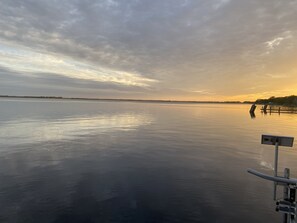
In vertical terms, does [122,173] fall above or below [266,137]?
below

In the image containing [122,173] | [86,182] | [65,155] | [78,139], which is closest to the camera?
[86,182]

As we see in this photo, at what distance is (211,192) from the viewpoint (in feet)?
41.8

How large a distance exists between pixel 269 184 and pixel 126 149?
42.5 feet

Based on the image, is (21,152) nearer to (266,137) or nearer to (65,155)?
(65,155)

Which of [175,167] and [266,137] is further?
[175,167]

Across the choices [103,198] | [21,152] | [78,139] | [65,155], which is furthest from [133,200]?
[78,139]

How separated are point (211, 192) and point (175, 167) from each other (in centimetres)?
464

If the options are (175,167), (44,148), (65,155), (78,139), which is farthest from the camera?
(78,139)

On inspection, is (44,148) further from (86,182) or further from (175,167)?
(175,167)

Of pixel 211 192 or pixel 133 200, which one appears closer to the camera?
pixel 133 200

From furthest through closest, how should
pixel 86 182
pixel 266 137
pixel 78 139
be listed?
pixel 78 139 → pixel 86 182 → pixel 266 137

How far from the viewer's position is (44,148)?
72.5 ft

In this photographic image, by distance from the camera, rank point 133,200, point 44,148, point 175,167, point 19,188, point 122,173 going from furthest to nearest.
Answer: point 44,148, point 175,167, point 122,173, point 19,188, point 133,200

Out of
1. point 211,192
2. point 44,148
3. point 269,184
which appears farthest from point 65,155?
point 269,184
